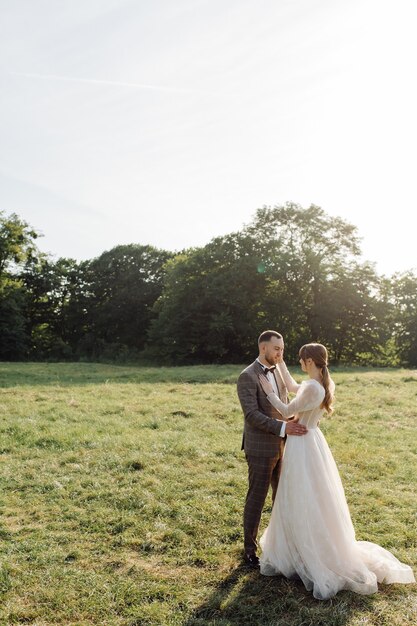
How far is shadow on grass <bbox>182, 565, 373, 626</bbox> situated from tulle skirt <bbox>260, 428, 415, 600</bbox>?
0.15 m

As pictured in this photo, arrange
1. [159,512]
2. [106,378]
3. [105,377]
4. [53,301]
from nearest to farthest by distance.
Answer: [159,512], [106,378], [105,377], [53,301]

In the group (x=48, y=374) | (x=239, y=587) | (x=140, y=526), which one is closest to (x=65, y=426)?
(x=140, y=526)

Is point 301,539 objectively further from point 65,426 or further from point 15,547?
point 65,426

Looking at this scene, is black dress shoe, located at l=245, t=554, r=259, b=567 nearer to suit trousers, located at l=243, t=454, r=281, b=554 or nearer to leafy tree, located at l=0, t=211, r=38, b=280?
suit trousers, located at l=243, t=454, r=281, b=554

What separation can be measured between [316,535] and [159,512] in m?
3.38

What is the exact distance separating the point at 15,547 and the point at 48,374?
20.2m

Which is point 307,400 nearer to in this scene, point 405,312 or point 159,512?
point 159,512

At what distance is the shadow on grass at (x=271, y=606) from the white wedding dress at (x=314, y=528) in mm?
157

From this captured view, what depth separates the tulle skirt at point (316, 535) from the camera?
6336 mm

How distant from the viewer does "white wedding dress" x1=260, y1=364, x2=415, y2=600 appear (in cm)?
635

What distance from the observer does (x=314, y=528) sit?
641cm

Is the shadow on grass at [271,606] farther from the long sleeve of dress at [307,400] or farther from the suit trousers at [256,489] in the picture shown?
the long sleeve of dress at [307,400]

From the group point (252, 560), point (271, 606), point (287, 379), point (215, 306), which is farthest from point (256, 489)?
point (215, 306)

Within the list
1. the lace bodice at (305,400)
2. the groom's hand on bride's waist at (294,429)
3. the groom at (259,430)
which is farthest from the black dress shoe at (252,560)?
the lace bodice at (305,400)
